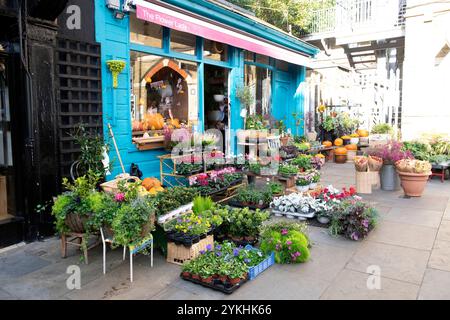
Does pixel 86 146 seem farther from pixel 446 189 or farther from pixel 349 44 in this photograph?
pixel 349 44

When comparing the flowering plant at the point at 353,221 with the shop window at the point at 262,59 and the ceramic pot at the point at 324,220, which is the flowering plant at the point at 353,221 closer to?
the ceramic pot at the point at 324,220

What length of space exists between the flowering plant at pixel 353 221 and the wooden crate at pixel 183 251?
186 cm

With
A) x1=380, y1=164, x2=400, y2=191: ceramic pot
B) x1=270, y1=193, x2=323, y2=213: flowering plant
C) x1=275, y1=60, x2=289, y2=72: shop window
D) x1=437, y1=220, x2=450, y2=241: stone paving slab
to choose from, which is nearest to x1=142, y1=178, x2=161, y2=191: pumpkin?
x1=270, y1=193, x2=323, y2=213: flowering plant

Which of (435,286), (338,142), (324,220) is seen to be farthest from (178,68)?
(338,142)

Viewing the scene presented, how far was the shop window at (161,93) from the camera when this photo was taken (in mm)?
6863

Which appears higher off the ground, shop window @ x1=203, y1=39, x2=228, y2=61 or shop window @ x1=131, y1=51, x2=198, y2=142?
shop window @ x1=203, y1=39, x2=228, y2=61

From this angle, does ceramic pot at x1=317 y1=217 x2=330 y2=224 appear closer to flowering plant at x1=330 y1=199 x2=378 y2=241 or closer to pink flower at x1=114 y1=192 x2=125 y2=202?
flowering plant at x1=330 y1=199 x2=378 y2=241

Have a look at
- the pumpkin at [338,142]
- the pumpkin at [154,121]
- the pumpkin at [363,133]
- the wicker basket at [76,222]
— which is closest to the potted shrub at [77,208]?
the wicker basket at [76,222]

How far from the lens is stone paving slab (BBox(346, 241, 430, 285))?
3920 millimetres

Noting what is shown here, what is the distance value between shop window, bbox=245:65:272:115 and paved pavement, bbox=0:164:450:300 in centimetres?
574

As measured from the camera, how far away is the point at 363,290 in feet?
11.7

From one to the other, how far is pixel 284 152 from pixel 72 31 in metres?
5.49

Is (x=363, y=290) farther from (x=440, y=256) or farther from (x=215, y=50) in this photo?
(x=215, y=50)

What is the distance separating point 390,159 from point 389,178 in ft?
1.50
